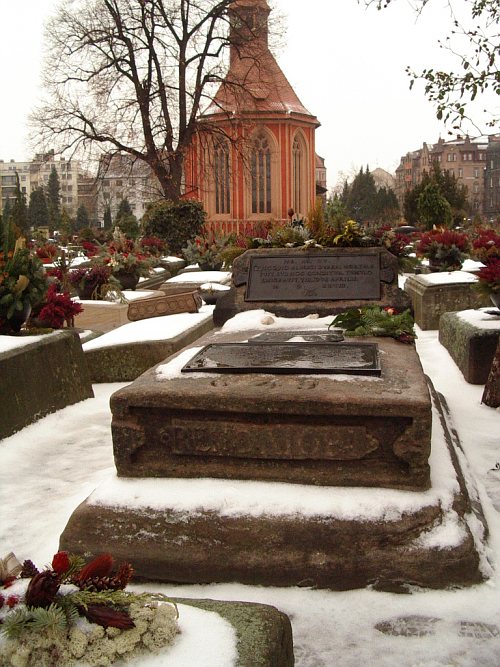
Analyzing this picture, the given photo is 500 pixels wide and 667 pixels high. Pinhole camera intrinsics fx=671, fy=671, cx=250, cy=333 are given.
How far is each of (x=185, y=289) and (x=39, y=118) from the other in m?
17.8

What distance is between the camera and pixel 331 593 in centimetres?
302

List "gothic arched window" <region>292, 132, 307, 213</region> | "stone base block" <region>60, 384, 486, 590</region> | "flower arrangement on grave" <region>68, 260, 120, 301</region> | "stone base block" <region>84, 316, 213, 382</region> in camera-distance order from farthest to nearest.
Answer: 1. "gothic arched window" <region>292, 132, 307, 213</region>
2. "flower arrangement on grave" <region>68, 260, 120, 301</region>
3. "stone base block" <region>84, 316, 213, 382</region>
4. "stone base block" <region>60, 384, 486, 590</region>

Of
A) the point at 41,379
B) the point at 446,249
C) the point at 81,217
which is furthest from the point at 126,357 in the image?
the point at 81,217

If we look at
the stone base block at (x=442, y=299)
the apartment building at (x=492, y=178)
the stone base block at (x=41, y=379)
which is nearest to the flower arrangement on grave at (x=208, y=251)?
the stone base block at (x=442, y=299)

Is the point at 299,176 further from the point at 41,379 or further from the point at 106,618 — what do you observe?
the point at 106,618

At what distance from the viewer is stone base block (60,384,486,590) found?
3033mm

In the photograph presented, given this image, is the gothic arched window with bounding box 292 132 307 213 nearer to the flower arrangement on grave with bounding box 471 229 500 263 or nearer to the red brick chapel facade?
the red brick chapel facade

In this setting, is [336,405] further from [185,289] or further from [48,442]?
[185,289]

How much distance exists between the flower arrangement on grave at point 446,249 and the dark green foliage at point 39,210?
63.2 m

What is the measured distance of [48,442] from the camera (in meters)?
5.20

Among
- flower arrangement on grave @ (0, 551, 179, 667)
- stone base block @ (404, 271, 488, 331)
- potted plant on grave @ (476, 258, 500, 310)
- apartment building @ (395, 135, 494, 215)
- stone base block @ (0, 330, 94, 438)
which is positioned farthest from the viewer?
apartment building @ (395, 135, 494, 215)

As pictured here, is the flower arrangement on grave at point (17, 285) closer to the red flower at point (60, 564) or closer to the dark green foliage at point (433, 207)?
the red flower at point (60, 564)

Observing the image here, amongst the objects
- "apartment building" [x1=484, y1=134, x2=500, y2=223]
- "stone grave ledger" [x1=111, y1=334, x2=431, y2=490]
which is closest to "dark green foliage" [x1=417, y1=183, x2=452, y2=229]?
"stone grave ledger" [x1=111, y1=334, x2=431, y2=490]

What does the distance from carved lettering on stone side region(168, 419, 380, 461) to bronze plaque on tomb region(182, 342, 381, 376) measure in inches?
18.3
